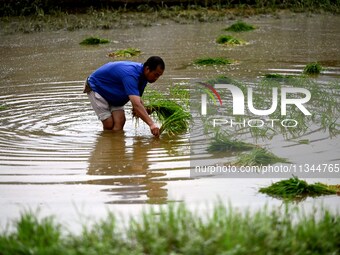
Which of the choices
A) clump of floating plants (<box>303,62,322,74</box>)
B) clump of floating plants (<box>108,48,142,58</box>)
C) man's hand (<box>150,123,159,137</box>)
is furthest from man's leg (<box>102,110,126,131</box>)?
clump of floating plants (<box>108,48,142,58</box>)

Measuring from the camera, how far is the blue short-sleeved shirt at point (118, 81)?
922 cm

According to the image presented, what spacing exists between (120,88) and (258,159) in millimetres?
2282

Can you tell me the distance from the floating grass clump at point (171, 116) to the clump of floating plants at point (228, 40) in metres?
5.95

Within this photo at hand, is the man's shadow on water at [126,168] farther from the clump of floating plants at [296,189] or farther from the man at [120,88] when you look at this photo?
the clump of floating plants at [296,189]

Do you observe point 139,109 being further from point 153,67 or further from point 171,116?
point 171,116

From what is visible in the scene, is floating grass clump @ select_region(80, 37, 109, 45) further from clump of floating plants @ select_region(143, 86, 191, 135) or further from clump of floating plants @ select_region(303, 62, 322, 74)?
clump of floating plants @ select_region(143, 86, 191, 135)

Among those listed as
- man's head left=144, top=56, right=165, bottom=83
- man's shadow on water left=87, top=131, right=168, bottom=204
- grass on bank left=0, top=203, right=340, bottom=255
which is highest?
man's head left=144, top=56, right=165, bottom=83

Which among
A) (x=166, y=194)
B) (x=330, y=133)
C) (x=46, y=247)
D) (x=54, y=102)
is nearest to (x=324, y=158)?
(x=330, y=133)

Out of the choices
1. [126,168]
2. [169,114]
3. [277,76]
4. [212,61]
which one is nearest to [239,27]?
[212,61]

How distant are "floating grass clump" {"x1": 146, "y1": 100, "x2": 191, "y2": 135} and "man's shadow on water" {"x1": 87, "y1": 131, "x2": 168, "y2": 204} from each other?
10.4 inches

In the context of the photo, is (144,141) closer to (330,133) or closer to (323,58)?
(330,133)

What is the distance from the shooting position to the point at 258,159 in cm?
805

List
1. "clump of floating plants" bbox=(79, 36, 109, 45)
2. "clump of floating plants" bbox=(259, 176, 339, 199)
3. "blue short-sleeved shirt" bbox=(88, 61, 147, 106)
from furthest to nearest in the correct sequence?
1. "clump of floating plants" bbox=(79, 36, 109, 45)
2. "blue short-sleeved shirt" bbox=(88, 61, 147, 106)
3. "clump of floating plants" bbox=(259, 176, 339, 199)

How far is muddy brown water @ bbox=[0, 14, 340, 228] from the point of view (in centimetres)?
704
